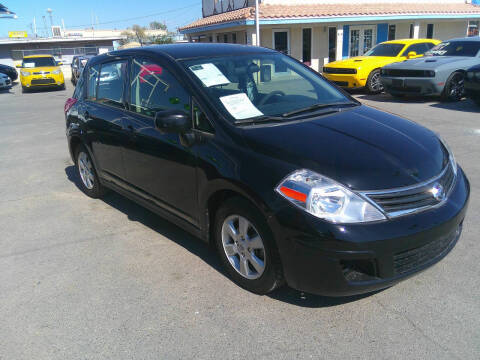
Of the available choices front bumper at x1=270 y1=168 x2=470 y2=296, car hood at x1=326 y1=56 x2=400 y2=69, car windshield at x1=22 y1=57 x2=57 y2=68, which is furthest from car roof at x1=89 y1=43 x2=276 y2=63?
car windshield at x1=22 y1=57 x2=57 y2=68

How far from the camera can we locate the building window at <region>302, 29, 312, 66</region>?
22266 millimetres

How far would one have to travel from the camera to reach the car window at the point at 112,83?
4.15 m

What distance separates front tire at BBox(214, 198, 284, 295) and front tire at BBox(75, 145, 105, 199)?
2448 mm

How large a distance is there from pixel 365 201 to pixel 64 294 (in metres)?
2.36

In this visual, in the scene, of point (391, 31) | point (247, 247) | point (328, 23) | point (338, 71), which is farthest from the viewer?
point (391, 31)

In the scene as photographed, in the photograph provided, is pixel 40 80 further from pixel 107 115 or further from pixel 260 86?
pixel 260 86

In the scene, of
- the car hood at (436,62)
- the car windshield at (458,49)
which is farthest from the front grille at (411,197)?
the car windshield at (458,49)

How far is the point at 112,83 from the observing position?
436cm

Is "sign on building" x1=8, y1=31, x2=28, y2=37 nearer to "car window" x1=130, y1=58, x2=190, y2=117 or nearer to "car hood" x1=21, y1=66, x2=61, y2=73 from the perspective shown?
"car hood" x1=21, y1=66, x2=61, y2=73

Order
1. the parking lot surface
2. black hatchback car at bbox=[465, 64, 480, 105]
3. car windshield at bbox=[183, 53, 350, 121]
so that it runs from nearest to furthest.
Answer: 1. the parking lot surface
2. car windshield at bbox=[183, 53, 350, 121]
3. black hatchback car at bbox=[465, 64, 480, 105]

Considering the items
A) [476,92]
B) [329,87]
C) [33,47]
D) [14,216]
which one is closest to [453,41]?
[476,92]

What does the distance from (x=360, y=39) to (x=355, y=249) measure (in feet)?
75.8

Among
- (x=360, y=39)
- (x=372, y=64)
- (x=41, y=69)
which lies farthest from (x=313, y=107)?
(x=360, y=39)

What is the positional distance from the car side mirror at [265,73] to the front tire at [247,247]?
142cm
